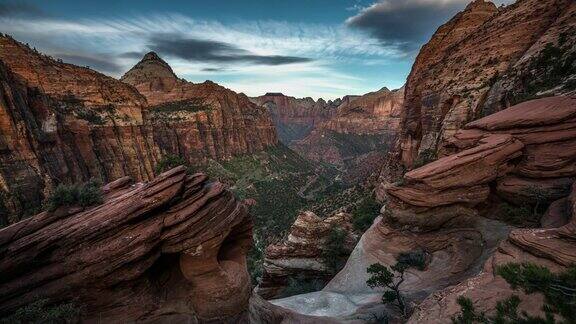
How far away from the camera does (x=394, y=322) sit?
2291 cm

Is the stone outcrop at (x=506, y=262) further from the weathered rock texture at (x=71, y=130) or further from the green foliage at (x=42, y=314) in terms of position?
the weathered rock texture at (x=71, y=130)

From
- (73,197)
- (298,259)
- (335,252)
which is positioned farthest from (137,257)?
(335,252)

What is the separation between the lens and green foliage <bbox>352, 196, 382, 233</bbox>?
50938 mm

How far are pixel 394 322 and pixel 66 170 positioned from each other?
78445mm

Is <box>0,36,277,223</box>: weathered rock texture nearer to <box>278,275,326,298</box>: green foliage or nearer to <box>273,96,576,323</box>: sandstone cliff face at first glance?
<box>278,275,326,298</box>: green foliage

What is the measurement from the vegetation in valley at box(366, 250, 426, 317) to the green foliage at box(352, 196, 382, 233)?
20.9m

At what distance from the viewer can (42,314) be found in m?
13.6

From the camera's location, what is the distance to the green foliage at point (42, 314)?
43.3 feet

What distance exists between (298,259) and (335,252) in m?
5.29

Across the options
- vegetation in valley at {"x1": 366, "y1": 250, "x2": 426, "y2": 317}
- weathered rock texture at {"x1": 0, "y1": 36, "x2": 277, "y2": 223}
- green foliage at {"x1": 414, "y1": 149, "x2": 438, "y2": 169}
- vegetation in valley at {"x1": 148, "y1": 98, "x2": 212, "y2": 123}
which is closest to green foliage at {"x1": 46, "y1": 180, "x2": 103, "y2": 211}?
weathered rock texture at {"x1": 0, "y1": 36, "x2": 277, "y2": 223}

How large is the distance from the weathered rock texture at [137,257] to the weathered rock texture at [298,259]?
21.4 metres

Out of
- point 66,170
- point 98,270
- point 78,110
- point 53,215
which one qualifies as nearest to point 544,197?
point 98,270

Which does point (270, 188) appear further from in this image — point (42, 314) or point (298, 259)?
point (42, 314)

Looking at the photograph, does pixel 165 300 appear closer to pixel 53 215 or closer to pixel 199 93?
pixel 53 215
